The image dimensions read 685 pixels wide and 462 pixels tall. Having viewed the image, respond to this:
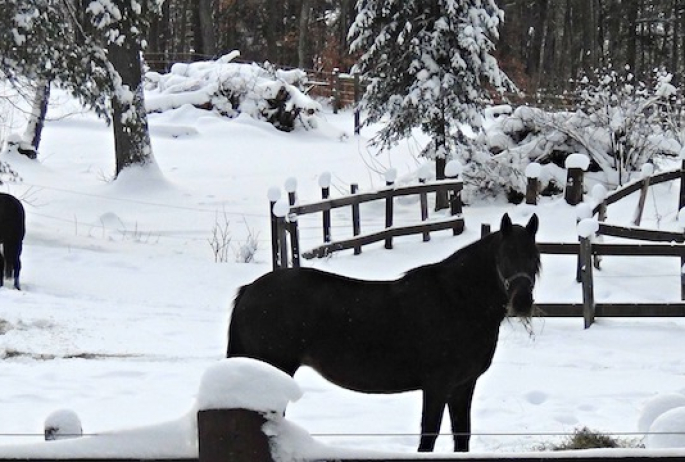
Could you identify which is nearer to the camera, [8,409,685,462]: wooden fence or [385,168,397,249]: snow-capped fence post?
[8,409,685,462]: wooden fence

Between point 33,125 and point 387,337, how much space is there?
66.7ft

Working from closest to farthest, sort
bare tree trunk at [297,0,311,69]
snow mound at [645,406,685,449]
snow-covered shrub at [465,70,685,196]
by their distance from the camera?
snow mound at [645,406,685,449]
snow-covered shrub at [465,70,685,196]
bare tree trunk at [297,0,311,69]

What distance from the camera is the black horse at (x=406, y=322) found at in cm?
500

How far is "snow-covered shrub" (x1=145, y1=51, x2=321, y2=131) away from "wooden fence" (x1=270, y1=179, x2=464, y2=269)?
1349 cm

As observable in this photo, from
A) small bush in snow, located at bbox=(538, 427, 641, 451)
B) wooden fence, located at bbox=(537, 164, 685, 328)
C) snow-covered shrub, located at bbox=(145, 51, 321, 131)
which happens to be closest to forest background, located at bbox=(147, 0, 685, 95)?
snow-covered shrub, located at bbox=(145, 51, 321, 131)

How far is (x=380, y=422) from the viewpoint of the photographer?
6.29 m

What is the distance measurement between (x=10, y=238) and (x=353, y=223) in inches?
214

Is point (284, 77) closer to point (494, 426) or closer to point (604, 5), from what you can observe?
point (604, 5)

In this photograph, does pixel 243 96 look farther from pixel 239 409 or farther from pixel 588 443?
pixel 239 409

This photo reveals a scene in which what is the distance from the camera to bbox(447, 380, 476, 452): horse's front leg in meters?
5.20

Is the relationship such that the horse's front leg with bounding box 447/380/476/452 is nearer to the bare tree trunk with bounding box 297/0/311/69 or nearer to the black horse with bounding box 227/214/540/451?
the black horse with bounding box 227/214/540/451

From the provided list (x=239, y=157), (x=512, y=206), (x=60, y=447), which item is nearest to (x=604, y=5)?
(x=239, y=157)

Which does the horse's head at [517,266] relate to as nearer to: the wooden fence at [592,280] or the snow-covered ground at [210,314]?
the snow-covered ground at [210,314]

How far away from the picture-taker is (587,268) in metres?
9.55
